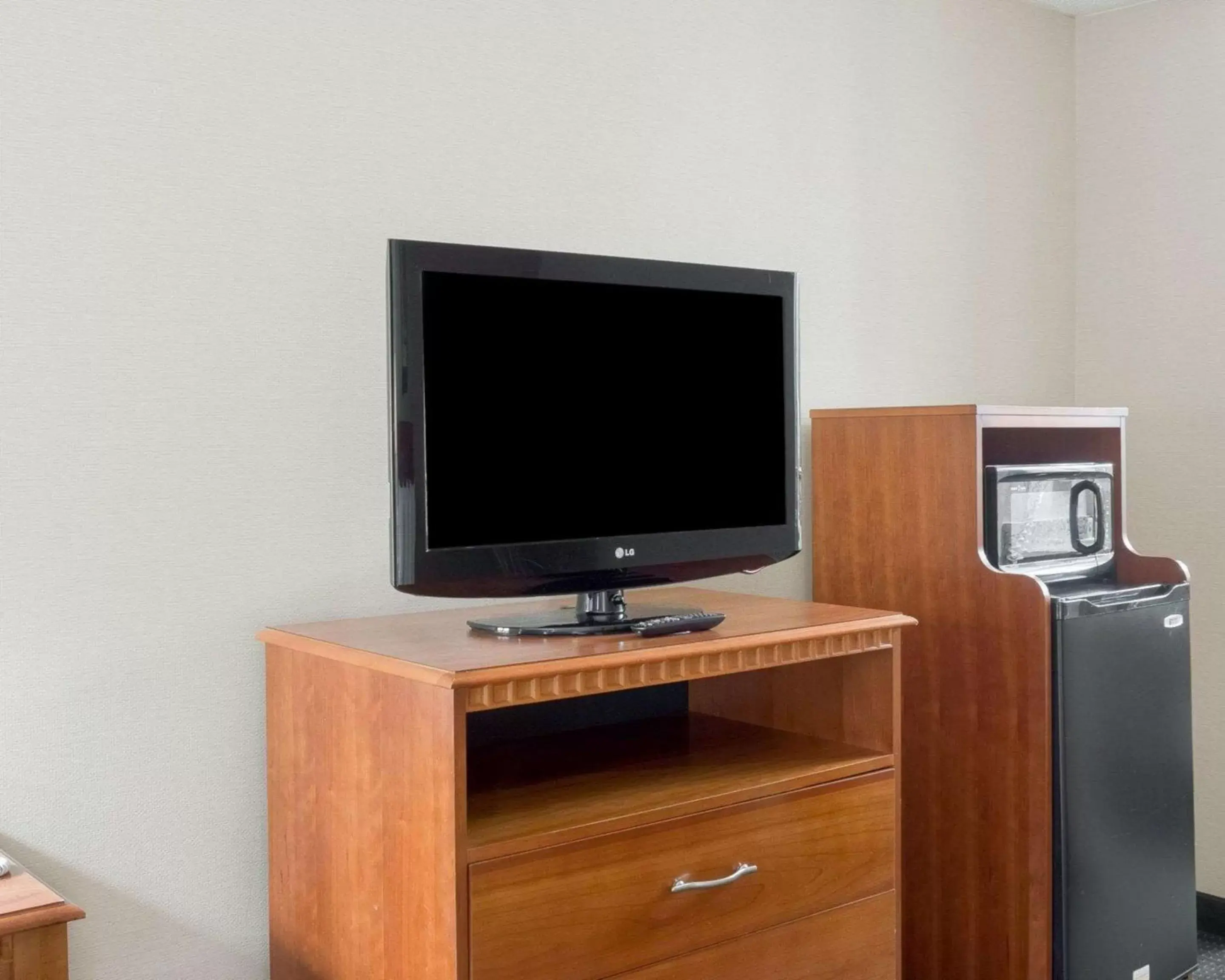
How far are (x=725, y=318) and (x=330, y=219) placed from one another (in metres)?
0.65

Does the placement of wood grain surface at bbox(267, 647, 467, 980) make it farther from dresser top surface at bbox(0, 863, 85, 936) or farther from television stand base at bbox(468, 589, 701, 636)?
dresser top surface at bbox(0, 863, 85, 936)

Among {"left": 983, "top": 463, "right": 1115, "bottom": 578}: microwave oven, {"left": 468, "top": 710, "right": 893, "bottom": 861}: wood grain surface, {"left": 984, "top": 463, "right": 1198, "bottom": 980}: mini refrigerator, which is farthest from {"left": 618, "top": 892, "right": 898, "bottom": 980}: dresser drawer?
{"left": 983, "top": 463, "right": 1115, "bottom": 578}: microwave oven

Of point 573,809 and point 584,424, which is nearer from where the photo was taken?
point 573,809

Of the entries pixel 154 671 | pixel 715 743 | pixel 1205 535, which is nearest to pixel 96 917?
pixel 154 671

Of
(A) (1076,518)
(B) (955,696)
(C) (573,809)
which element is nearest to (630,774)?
(C) (573,809)

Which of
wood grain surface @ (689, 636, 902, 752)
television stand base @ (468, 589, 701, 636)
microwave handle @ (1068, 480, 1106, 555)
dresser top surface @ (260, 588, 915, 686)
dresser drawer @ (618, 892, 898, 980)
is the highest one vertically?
microwave handle @ (1068, 480, 1106, 555)

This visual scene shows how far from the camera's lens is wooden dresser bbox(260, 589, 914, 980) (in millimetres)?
1561

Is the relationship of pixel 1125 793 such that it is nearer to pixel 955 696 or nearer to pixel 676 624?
pixel 955 696

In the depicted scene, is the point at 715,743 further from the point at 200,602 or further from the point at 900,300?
the point at 900,300

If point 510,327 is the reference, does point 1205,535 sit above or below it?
below

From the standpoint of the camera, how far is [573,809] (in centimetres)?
170

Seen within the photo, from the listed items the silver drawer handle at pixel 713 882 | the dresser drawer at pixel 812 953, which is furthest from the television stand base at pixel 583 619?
the dresser drawer at pixel 812 953

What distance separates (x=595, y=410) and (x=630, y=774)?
54 cm

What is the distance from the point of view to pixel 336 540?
79.5 inches
